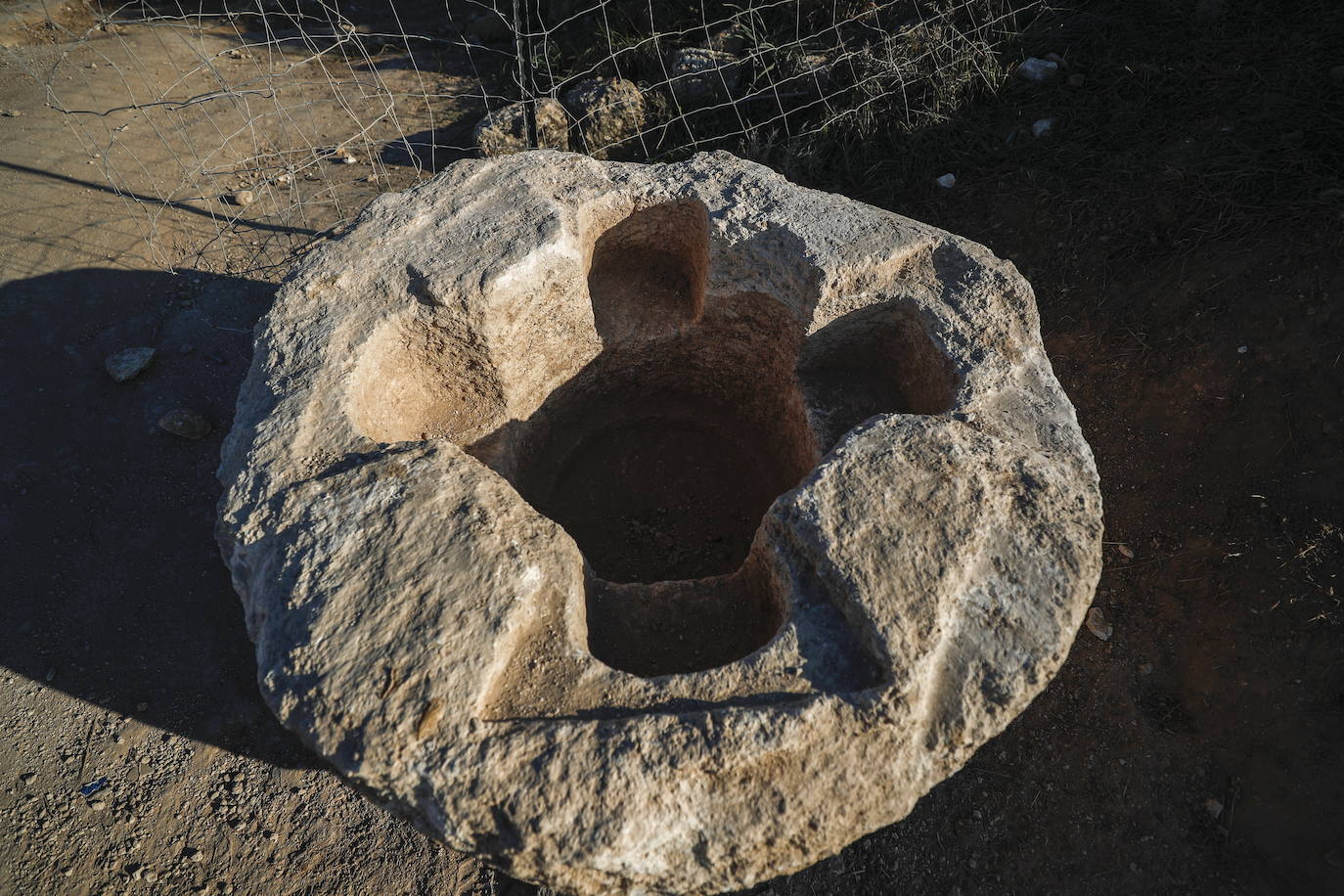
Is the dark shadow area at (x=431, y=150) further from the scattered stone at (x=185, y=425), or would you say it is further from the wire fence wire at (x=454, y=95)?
the scattered stone at (x=185, y=425)

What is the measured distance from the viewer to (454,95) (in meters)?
5.79

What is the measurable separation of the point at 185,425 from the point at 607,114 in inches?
135

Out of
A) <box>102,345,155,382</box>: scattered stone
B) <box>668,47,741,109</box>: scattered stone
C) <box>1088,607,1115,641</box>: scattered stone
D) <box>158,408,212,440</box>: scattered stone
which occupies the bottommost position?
<box>1088,607,1115,641</box>: scattered stone

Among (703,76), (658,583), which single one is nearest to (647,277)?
(658,583)

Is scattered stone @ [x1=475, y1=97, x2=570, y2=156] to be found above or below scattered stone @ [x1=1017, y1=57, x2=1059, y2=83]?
above

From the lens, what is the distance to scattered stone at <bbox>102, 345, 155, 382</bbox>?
442cm

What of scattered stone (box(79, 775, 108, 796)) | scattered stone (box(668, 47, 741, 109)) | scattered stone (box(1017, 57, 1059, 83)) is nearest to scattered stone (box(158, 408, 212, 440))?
scattered stone (box(79, 775, 108, 796))

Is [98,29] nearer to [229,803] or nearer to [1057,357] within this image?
[229,803]

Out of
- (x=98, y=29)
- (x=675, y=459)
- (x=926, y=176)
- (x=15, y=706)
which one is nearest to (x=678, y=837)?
(x=675, y=459)

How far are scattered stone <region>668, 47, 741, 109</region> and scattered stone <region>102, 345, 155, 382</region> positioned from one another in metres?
3.83

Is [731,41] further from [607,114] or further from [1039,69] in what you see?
[1039,69]

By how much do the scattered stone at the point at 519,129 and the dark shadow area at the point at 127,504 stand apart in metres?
1.89

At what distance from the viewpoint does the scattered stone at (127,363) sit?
4.42 m

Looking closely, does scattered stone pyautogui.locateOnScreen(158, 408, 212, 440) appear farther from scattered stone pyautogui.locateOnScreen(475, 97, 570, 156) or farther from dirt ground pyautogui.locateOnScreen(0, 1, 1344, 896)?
scattered stone pyautogui.locateOnScreen(475, 97, 570, 156)
